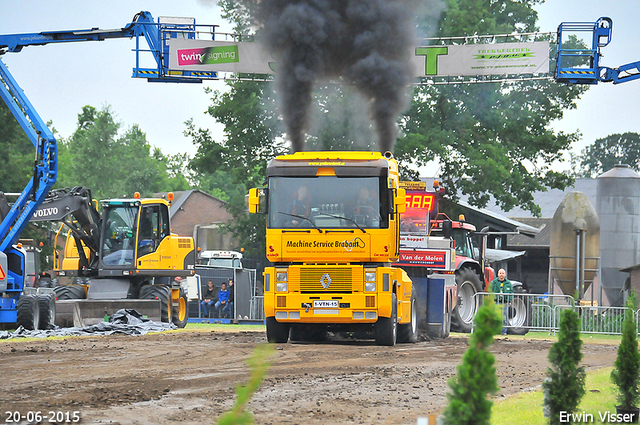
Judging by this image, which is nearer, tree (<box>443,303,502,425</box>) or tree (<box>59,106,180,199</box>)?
tree (<box>443,303,502,425</box>)

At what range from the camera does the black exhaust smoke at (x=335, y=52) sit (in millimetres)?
21016

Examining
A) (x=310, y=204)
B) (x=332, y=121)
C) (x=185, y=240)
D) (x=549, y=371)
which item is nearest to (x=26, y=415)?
(x=549, y=371)

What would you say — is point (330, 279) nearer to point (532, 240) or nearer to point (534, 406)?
point (534, 406)

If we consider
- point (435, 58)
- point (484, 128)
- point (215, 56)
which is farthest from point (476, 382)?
point (484, 128)

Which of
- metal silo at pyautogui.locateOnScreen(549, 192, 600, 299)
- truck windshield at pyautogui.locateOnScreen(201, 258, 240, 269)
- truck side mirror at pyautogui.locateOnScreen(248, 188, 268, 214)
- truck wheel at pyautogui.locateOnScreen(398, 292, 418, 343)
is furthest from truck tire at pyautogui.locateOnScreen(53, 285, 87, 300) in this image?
truck windshield at pyautogui.locateOnScreen(201, 258, 240, 269)

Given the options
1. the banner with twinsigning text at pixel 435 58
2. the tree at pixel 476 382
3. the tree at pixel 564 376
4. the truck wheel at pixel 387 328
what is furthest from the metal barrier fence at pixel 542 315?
the tree at pixel 476 382

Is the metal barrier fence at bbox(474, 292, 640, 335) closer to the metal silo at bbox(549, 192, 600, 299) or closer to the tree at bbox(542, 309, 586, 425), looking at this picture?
the metal silo at bbox(549, 192, 600, 299)

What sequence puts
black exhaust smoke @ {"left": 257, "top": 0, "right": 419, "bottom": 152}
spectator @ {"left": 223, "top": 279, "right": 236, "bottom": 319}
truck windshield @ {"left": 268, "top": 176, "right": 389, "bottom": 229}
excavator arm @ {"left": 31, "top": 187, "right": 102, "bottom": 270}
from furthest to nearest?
spectator @ {"left": 223, "top": 279, "right": 236, "bottom": 319}
excavator arm @ {"left": 31, "top": 187, "right": 102, "bottom": 270}
black exhaust smoke @ {"left": 257, "top": 0, "right": 419, "bottom": 152}
truck windshield @ {"left": 268, "top": 176, "right": 389, "bottom": 229}

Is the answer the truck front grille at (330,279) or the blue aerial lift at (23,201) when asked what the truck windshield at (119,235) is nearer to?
the blue aerial lift at (23,201)

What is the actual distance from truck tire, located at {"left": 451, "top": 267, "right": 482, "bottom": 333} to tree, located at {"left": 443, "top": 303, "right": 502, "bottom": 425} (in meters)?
17.8

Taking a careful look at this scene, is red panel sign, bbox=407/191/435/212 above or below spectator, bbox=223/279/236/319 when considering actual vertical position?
above

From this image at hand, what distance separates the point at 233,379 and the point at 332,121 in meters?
22.4

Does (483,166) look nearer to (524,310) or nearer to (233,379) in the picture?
(524,310)

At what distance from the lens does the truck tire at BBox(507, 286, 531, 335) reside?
21859 millimetres
